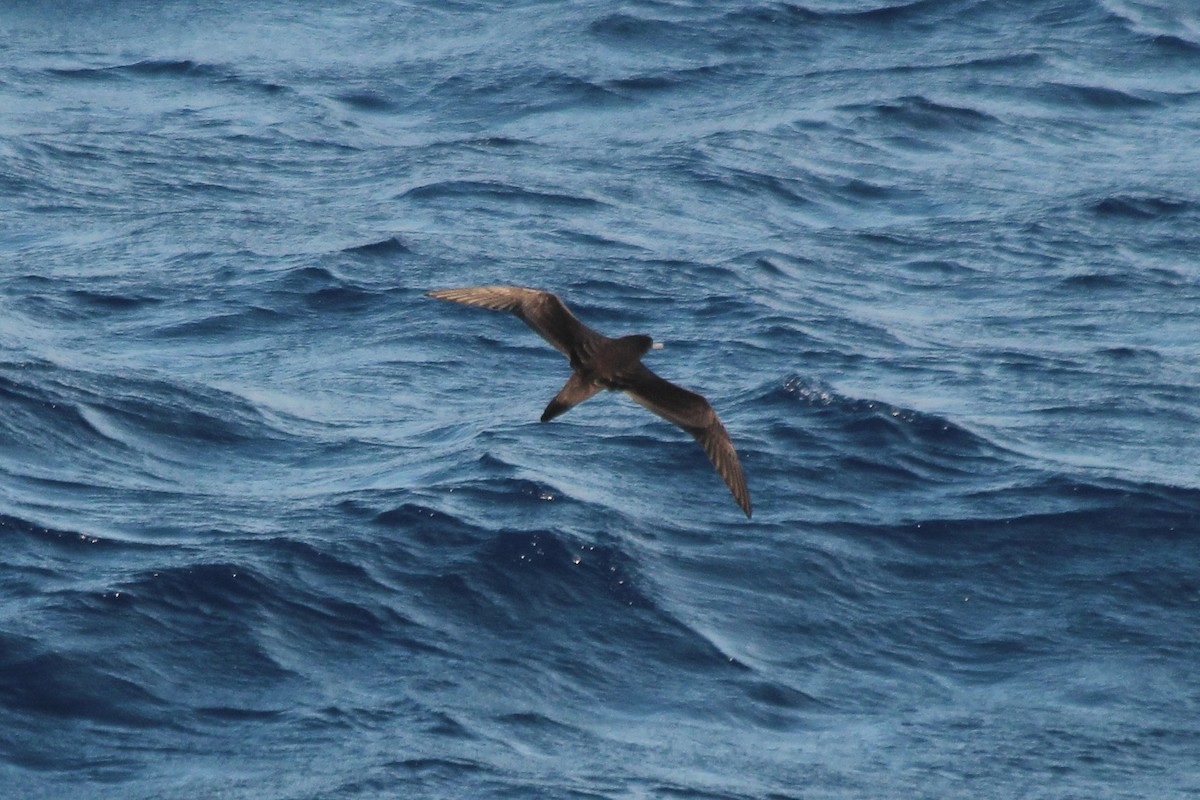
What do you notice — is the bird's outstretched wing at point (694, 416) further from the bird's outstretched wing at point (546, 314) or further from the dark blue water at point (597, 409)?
the dark blue water at point (597, 409)

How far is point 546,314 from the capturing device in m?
11.2

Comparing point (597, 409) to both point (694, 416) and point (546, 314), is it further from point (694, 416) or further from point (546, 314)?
point (546, 314)

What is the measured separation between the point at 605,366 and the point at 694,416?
30.4 inches

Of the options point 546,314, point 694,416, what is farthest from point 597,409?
point 546,314

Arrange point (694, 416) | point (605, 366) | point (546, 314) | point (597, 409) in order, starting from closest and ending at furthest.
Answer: point (605, 366), point (546, 314), point (694, 416), point (597, 409)

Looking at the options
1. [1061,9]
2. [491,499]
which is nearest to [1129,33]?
[1061,9]

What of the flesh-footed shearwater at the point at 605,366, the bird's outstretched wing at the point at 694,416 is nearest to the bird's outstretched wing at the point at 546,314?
the flesh-footed shearwater at the point at 605,366

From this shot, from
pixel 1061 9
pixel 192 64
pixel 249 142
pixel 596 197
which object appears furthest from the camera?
pixel 1061 9

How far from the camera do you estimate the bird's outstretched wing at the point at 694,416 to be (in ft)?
37.4

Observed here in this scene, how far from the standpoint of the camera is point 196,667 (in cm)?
1312

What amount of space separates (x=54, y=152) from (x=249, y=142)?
217 centimetres

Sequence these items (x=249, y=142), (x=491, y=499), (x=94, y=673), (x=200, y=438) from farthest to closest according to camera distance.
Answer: (x=249, y=142), (x=200, y=438), (x=491, y=499), (x=94, y=673)

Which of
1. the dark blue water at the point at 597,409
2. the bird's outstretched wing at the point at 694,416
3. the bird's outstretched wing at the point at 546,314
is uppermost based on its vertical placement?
the bird's outstretched wing at the point at 546,314

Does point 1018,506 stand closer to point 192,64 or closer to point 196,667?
point 196,667
